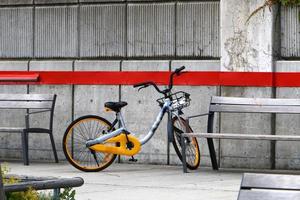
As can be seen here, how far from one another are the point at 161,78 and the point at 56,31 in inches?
75.3

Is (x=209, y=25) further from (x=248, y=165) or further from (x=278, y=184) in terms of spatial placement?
(x=278, y=184)

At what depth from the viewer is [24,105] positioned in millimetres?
15805

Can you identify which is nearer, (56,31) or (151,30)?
(151,30)

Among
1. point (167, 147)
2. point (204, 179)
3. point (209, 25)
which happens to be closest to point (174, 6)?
point (209, 25)

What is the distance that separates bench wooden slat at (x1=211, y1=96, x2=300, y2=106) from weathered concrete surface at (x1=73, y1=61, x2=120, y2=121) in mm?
1827

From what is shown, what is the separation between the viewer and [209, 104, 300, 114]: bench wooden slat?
1404 centimetres

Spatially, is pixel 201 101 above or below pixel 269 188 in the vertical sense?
above

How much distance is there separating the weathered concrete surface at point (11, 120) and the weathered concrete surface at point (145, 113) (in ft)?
5.77

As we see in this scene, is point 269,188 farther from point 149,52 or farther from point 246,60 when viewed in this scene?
point 149,52

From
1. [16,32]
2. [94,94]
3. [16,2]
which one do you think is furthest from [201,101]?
[16,2]

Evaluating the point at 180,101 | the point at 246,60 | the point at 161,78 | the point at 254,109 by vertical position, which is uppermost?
the point at 246,60

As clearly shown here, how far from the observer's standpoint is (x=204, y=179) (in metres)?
13.2

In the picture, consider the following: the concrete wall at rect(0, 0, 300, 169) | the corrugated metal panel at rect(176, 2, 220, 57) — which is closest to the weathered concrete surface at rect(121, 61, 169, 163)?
the concrete wall at rect(0, 0, 300, 169)

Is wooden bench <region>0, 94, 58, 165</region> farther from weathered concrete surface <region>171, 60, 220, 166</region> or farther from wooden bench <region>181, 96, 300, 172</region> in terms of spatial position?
wooden bench <region>181, 96, 300, 172</region>
